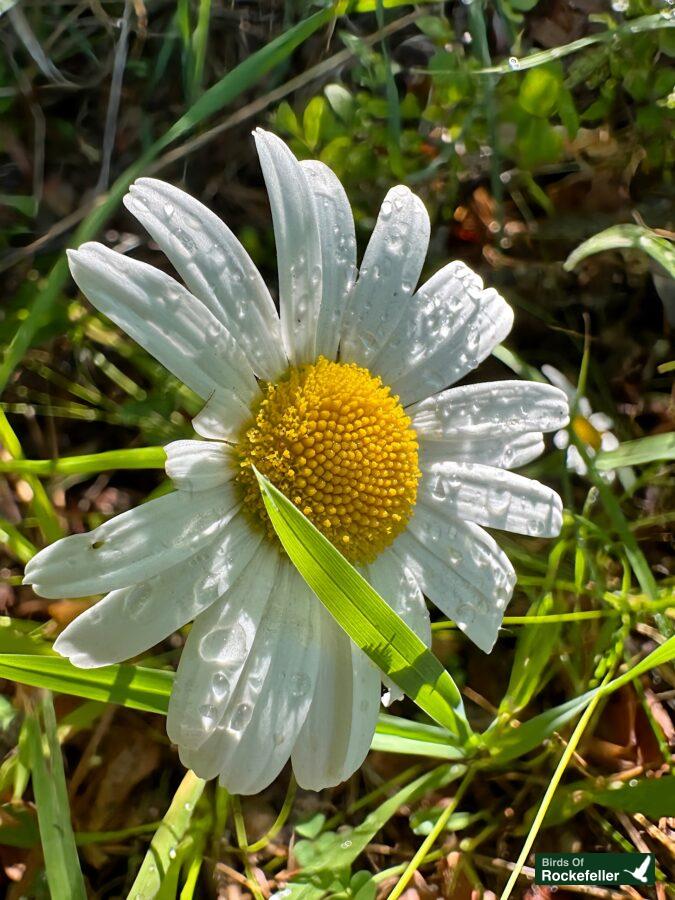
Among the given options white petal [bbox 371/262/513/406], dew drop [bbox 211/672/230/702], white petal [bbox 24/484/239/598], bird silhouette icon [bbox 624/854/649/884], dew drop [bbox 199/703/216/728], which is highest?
white petal [bbox 24/484/239/598]

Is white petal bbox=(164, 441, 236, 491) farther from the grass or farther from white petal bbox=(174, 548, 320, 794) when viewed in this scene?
the grass

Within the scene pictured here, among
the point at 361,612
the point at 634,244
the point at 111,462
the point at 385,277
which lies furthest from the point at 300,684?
the point at 634,244


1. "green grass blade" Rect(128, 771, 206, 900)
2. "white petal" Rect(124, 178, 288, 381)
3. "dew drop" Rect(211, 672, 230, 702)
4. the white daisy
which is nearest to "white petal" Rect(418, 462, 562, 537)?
the white daisy

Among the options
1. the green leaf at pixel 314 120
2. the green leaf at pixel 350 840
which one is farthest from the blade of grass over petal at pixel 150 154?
the green leaf at pixel 350 840

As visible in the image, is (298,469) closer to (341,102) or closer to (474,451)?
(474,451)

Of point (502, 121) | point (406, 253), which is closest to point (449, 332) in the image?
point (406, 253)
